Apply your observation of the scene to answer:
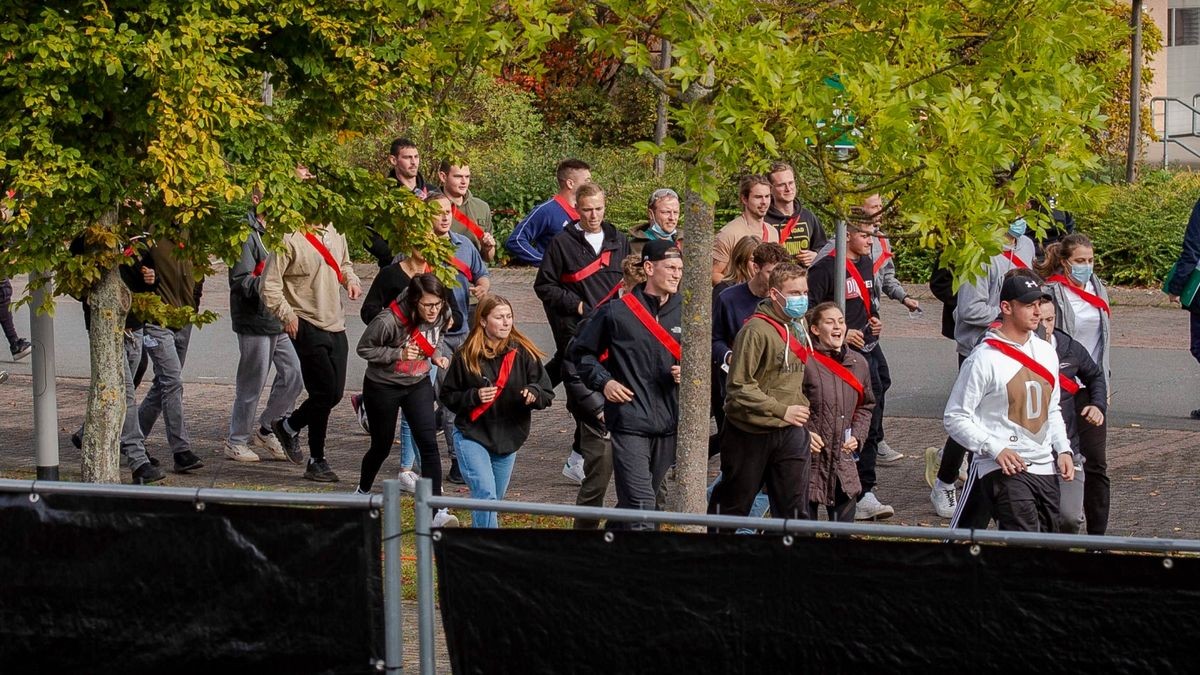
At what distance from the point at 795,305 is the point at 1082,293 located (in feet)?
7.30

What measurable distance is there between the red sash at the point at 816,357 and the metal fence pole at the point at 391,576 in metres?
3.55

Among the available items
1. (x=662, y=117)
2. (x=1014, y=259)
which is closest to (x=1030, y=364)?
(x=1014, y=259)

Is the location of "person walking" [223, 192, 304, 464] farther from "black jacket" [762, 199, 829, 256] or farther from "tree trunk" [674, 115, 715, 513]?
"tree trunk" [674, 115, 715, 513]

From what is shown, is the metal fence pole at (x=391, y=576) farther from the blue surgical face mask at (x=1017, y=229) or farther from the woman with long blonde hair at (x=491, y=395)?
the blue surgical face mask at (x=1017, y=229)

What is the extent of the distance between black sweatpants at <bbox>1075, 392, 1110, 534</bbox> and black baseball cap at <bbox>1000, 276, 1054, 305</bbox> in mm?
1211

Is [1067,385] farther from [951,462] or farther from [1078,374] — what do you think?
[951,462]

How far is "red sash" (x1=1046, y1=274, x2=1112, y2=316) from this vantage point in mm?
9984

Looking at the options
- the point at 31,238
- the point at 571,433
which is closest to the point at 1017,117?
the point at 31,238

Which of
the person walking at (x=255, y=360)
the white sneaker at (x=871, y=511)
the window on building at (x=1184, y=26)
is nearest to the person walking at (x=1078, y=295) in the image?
the white sneaker at (x=871, y=511)

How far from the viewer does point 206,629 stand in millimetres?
5684

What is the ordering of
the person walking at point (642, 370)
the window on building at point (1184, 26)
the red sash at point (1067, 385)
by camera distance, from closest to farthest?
→ 1. the red sash at point (1067, 385)
2. the person walking at point (642, 370)
3. the window on building at point (1184, 26)

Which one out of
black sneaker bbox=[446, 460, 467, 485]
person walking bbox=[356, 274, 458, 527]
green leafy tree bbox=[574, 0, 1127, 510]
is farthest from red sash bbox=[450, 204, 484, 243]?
green leafy tree bbox=[574, 0, 1127, 510]

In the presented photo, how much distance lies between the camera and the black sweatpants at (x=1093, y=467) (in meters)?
9.17

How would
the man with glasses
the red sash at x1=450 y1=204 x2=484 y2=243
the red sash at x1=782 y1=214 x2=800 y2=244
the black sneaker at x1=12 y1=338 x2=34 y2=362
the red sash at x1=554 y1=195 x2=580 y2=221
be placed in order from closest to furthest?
the man with glasses < the red sash at x1=782 y1=214 x2=800 y2=244 < the red sash at x1=450 y1=204 x2=484 y2=243 < the red sash at x1=554 y1=195 x2=580 y2=221 < the black sneaker at x1=12 y1=338 x2=34 y2=362
